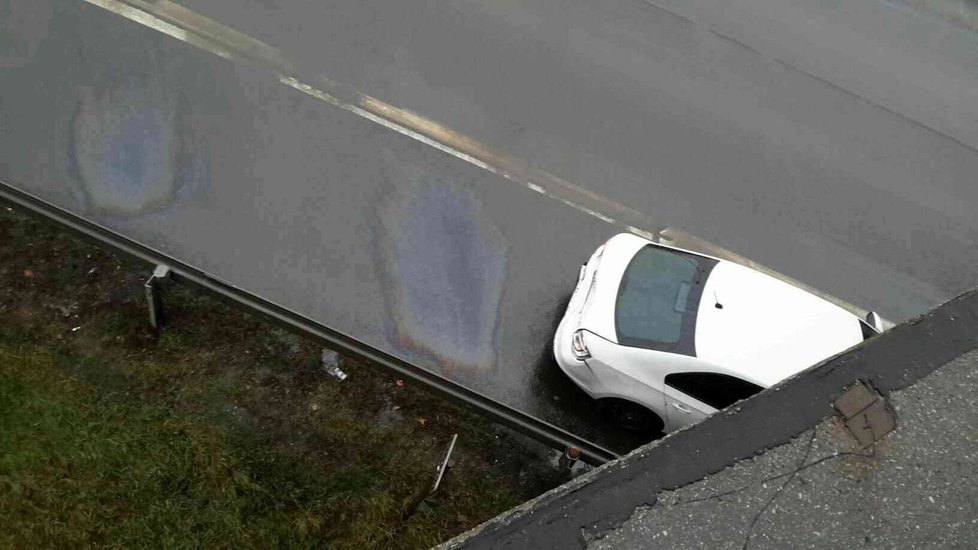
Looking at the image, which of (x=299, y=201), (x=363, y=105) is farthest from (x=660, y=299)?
(x=363, y=105)

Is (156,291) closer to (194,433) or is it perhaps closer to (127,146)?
(194,433)

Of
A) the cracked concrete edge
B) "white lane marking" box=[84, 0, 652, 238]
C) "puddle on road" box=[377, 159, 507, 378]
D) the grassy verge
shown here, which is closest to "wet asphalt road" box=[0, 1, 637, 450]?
"puddle on road" box=[377, 159, 507, 378]

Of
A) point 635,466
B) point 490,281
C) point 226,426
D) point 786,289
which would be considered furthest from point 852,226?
point 226,426

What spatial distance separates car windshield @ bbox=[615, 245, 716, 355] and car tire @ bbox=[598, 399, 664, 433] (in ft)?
2.34

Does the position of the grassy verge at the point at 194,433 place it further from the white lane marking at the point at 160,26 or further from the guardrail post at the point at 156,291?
the white lane marking at the point at 160,26

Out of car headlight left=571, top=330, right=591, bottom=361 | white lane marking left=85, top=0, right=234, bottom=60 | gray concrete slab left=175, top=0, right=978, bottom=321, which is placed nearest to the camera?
car headlight left=571, top=330, right=591, bottom=361

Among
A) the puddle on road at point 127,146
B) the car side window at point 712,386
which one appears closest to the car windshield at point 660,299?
the car side window at point 712,386

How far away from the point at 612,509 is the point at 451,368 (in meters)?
3.66

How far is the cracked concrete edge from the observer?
4.21 m

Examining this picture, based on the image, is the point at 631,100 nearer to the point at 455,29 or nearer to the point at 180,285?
the point at 455,29

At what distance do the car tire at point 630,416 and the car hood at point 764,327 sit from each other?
0.90m

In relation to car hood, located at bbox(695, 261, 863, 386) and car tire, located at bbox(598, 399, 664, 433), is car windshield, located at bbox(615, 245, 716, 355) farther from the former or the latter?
car tire, located at bbox(598, 399, 664, 433)

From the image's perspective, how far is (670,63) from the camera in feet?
32.5

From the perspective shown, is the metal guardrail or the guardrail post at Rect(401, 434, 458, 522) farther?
the metal guardrail
